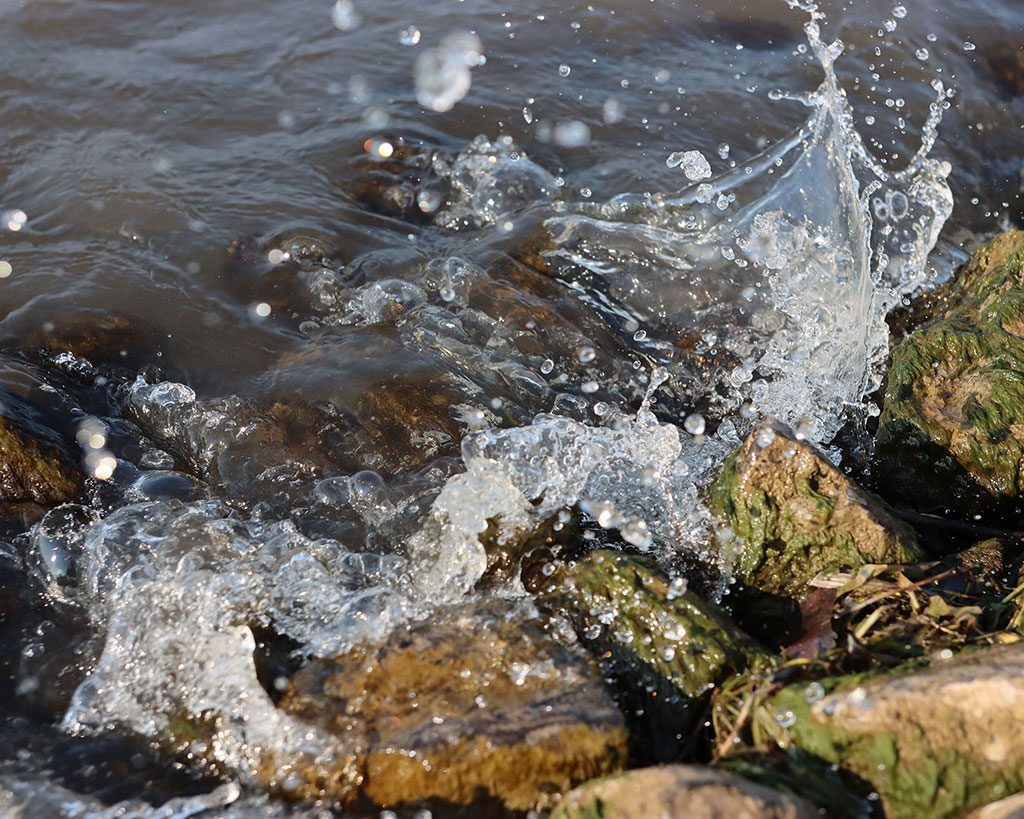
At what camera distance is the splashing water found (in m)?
2.68

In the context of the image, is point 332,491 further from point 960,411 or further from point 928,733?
point 960,411

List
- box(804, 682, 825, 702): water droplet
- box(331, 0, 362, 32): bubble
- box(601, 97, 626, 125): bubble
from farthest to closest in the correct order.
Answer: box(331, 0, 362, 32): bubble
box(601, 97, 626, 125): bubble
box(804, 682, 825, 702): water droplet

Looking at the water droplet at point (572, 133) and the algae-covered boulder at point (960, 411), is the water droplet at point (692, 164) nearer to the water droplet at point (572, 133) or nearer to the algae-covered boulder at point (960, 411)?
the water droplet at point (572, 133)

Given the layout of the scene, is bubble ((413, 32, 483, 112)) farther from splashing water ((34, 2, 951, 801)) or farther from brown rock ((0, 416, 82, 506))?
brown rock ((0, 416, 82, 506))

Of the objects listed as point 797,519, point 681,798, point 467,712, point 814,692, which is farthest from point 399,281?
point 681,798

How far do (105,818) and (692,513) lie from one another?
1.88 metres

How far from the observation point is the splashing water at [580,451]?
105 inches

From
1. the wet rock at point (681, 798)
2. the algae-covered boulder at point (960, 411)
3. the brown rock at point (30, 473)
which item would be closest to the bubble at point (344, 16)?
the brown rock at point (30, 473)

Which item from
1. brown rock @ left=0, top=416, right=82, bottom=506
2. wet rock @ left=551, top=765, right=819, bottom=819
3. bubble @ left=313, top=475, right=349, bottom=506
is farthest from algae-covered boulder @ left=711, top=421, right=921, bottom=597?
brown rock @ left=0, top=416, right=82, bottom=506

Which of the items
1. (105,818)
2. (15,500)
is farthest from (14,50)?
(105,818)

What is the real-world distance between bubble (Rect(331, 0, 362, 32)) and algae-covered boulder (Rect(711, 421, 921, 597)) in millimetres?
5182

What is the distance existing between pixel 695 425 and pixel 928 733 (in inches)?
72.5

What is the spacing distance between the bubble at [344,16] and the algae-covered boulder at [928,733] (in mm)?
6037

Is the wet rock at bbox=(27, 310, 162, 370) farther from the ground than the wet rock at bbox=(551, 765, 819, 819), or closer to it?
closer to it
